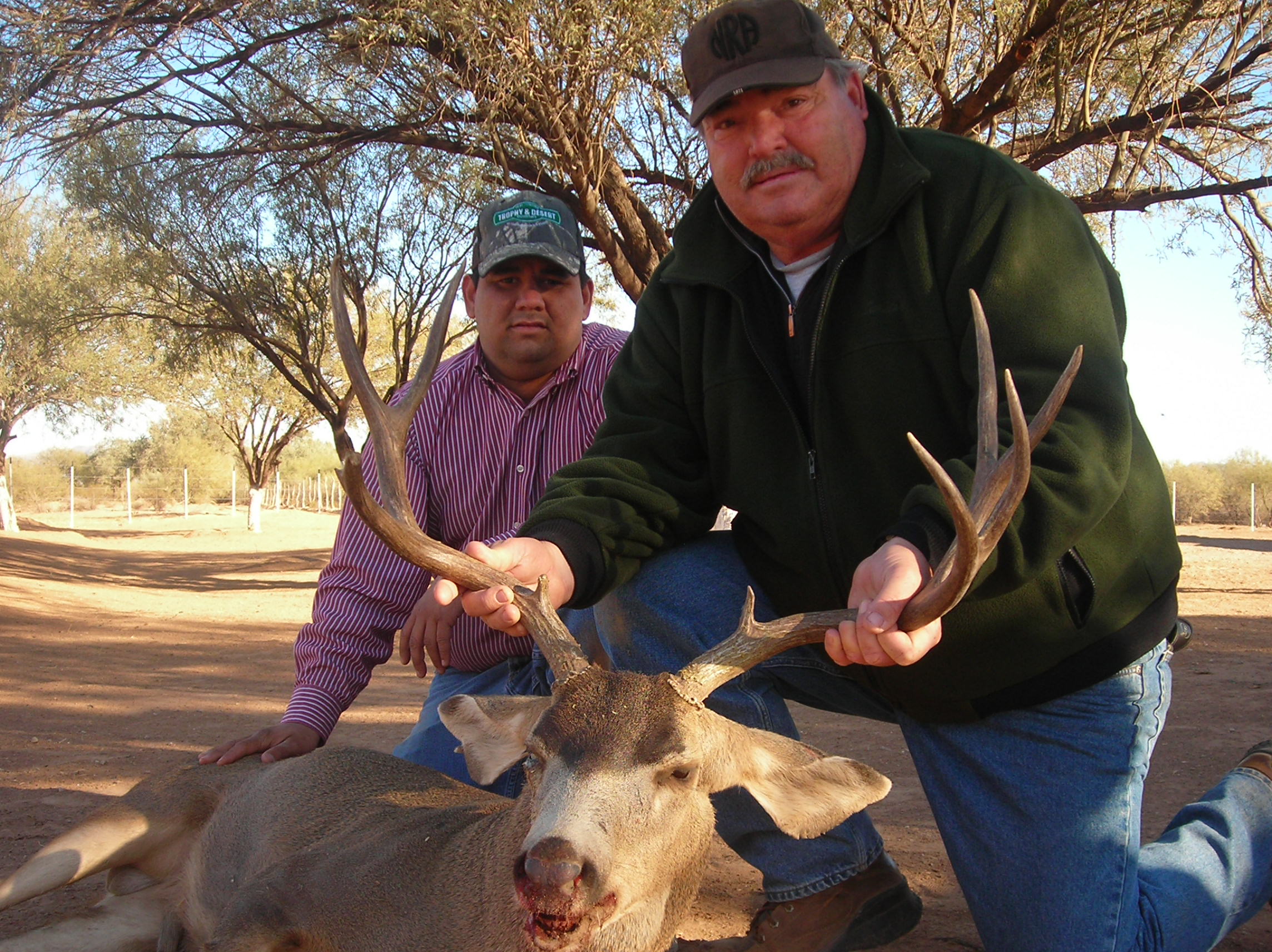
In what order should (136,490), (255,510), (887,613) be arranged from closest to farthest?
1. (887,613)
2. (255,510)
3. (136,490)

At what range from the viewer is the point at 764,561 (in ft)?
12.6

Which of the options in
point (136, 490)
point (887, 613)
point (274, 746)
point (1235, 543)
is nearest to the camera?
point (887, 613)

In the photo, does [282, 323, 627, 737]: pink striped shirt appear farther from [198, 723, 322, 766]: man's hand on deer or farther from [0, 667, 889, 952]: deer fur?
[0, 667, 889, 952]: deer fur

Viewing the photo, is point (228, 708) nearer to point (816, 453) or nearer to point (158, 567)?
Result: point (816, 453)

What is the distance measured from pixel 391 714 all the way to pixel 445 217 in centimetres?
1150

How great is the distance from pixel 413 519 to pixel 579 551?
62 cm

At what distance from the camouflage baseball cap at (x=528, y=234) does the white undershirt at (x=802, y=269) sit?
1458mm

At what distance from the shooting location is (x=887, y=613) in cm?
262

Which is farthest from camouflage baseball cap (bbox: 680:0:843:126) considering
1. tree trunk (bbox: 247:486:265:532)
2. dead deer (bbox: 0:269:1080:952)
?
tree trunk (bbox: 247:486:265:532)

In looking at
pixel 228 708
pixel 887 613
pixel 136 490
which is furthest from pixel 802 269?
pixel 136 490

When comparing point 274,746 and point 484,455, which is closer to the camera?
point 274,746

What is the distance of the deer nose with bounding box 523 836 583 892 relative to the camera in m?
2.31

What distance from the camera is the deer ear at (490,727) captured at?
10.6 feet

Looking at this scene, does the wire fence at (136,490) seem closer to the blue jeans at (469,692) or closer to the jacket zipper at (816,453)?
the blue jeans at (469,692)
